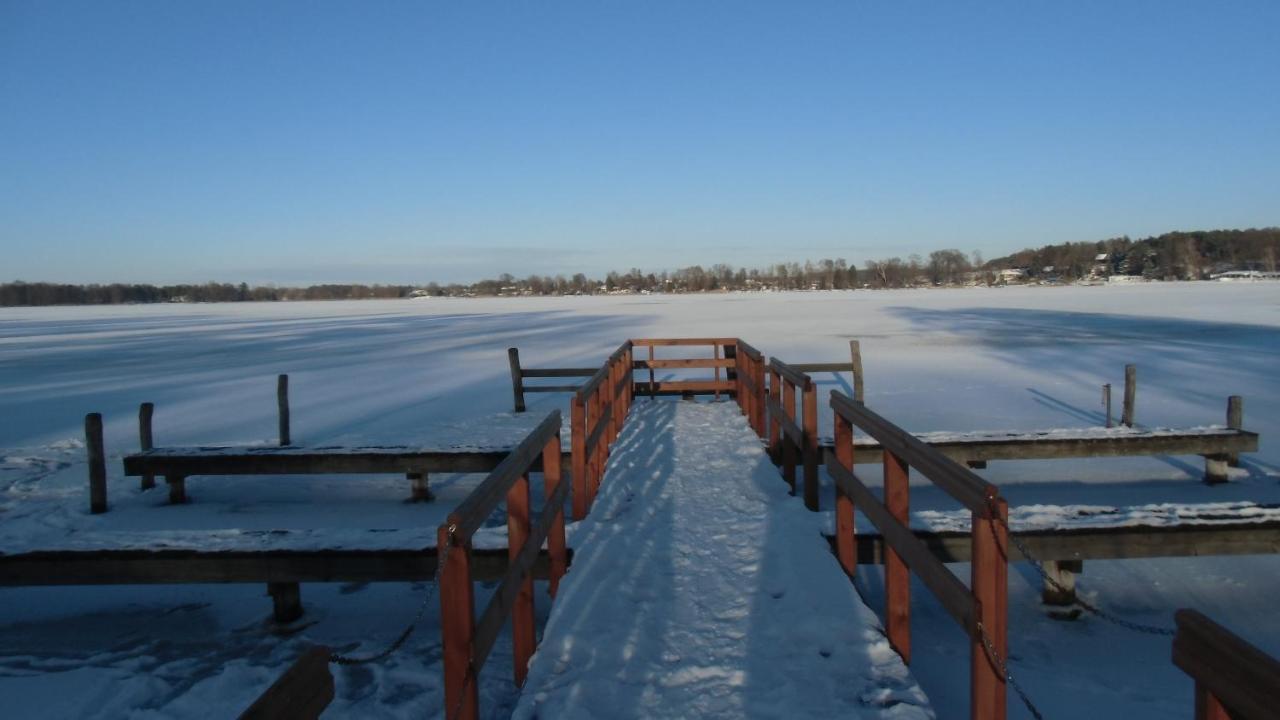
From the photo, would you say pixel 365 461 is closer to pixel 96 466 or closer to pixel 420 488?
pixel 420 488

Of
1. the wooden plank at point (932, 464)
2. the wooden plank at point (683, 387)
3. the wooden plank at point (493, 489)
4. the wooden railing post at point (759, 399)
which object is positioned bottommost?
the wooden plank at point (683, 387)

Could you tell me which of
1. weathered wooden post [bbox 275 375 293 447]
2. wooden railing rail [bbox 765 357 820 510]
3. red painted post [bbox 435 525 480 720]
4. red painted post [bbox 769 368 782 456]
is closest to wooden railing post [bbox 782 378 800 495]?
wooden railing rail [bbox 765 357 820 510]

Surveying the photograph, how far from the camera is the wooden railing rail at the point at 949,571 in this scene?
8.84 ft

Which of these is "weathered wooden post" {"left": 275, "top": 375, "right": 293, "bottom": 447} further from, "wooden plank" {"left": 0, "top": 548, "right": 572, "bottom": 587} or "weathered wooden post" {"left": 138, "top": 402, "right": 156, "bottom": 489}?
"wooden plank" {"left": 0, "top": 548, "right": 572, "bottom": 587}

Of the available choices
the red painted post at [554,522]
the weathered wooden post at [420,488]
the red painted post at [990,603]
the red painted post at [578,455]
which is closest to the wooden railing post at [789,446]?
the red painted post at [578,455]

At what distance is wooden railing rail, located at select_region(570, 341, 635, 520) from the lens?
19.5ft

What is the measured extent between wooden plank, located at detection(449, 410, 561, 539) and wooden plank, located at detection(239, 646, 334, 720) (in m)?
0.66

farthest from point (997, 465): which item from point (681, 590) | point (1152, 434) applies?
point (681, 590)

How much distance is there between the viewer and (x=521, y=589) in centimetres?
384

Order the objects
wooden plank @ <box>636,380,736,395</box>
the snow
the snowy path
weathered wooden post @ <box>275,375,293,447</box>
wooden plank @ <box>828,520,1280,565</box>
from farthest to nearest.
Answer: wooden plank @ <box>636,380,736,395</box> → weathered wooden post @ <box>275,375,293,447</box> → wooden plank @ <box>828,520,1280,565</box> → the snow → the snowy path

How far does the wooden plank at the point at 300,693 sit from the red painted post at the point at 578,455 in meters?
3.82

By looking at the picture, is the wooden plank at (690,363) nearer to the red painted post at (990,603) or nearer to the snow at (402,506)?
the snow at (402,506)

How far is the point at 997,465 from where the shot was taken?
35.7ft

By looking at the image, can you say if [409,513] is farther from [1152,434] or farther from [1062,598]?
[1152,434]
